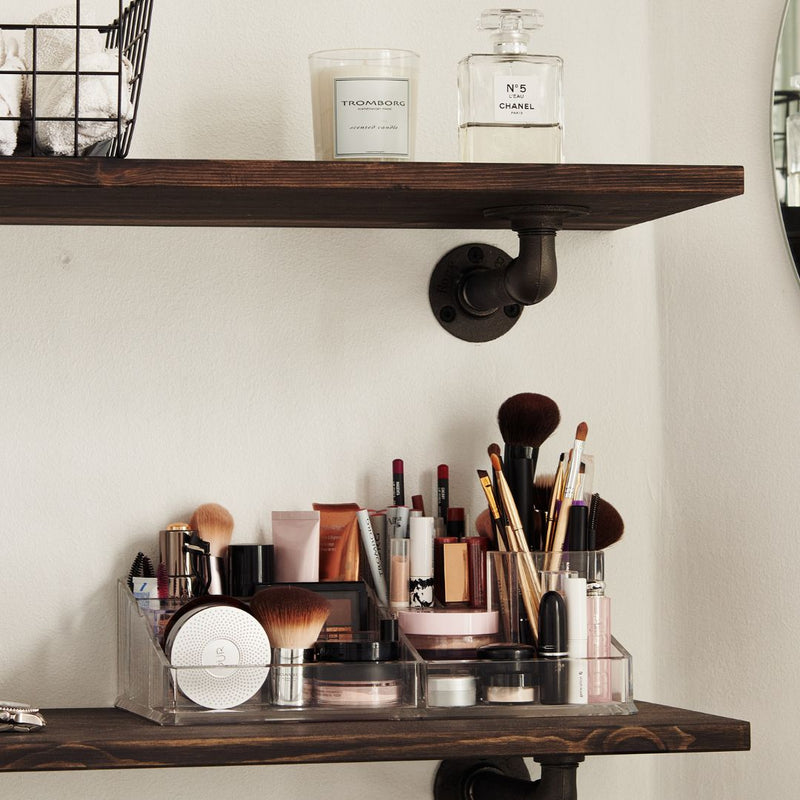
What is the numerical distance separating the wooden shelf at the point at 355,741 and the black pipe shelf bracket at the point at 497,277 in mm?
313

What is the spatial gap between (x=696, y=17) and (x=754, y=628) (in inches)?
19.7

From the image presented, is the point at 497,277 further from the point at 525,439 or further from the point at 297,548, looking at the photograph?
the point at 297,548

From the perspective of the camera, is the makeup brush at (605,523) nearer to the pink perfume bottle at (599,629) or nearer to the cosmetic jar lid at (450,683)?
the pink perfume bottle at (599,629)

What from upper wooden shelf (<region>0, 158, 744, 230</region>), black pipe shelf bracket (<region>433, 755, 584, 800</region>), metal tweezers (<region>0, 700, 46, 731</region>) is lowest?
black pipe shelf bracket (<region>433, 755, 584, 800</region>)

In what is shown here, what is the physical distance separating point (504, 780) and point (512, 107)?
0.51 meters

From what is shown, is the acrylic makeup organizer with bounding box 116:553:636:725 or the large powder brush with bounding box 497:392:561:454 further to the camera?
the large powder brush with bounding box 497:392:561:454

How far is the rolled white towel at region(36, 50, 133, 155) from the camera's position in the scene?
798mm

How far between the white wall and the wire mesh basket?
0.48 ft

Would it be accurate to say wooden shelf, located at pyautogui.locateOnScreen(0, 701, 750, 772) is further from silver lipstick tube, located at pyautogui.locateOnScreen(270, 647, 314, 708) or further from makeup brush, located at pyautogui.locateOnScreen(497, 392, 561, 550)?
makeup brush, located at pyautogui.locateOnScreen(497, 392, 561, 550)

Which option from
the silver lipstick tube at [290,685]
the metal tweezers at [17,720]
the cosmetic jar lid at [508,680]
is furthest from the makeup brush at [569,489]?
the metal tweezers at [17,720]

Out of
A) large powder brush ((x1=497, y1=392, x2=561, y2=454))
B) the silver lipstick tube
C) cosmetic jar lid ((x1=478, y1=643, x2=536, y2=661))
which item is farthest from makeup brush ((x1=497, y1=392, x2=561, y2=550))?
the silver lipstick tube

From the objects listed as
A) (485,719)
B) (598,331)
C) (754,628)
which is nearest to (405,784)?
(485,719)

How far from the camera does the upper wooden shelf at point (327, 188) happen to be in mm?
774

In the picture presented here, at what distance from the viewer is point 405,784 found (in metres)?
0.98
